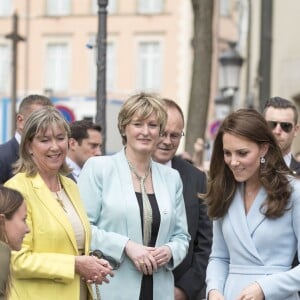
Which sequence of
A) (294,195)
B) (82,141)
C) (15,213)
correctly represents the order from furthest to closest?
(82,141)
(294,195)
(15,213)

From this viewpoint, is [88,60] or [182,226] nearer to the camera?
[182,226]

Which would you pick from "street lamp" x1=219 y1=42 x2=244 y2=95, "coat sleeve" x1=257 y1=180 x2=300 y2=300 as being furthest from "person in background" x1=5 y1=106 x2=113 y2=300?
"street lamp" x1=219 y1=42 x2=244 y2=95

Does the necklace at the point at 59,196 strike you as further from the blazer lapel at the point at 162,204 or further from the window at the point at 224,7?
the window at the point at 224,7

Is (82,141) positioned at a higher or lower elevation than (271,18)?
lower

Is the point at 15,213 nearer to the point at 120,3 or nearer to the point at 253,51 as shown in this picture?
the point at 253,51

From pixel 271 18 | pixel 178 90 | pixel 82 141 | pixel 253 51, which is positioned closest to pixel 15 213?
pixel 82 141

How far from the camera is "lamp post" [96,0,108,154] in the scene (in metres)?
10.9

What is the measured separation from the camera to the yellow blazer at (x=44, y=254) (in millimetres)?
5582

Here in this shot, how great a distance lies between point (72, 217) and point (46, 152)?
1.33 ft

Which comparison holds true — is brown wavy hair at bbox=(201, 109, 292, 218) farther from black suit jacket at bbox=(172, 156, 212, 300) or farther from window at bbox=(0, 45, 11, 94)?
window at bbox=(0, 45, 11, 94)

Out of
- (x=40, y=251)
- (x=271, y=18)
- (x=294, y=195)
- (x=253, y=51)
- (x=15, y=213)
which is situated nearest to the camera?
(x=15, y=213)

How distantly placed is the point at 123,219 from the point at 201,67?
9.23 m

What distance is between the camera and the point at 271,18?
792 inches

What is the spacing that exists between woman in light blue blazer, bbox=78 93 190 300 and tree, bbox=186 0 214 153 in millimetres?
8800
